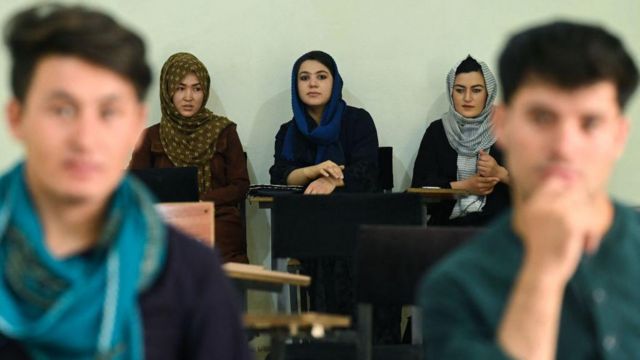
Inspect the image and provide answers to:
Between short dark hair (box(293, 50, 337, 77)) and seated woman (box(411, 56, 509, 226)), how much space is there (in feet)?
1.93

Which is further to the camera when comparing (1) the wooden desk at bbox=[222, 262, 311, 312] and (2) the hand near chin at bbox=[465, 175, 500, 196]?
(2) the hand near chin at bbox=[465, 175, 500, 196]

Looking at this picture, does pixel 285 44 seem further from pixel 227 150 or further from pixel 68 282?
pixel 68 282

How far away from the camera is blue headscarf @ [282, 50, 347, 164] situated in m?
4.87

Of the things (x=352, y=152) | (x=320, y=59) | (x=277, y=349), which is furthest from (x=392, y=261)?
(x=320, y=59)

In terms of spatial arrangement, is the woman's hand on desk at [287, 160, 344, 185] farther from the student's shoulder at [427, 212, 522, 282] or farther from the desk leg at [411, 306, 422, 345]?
the student's shoulder at [427, 212, 522, 282]

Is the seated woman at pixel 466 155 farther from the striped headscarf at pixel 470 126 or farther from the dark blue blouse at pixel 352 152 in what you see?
the dark blue blouse at pixel 352 152

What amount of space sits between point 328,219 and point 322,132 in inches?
60.0

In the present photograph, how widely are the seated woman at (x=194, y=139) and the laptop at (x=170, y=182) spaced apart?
818 millimetres

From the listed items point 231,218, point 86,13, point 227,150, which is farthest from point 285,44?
point 86,13

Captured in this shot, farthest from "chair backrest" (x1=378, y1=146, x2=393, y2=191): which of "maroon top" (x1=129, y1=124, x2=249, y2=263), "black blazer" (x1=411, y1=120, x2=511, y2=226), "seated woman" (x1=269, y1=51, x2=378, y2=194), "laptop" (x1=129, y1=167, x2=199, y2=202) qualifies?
"laptop" (x1=129, y1=167, x2=199, y2=202)

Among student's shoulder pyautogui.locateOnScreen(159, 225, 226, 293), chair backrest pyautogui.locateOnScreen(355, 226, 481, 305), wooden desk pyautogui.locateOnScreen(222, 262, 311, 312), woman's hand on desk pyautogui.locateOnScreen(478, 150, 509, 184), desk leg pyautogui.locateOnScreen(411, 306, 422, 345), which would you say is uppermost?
student's shoulder pyautogui.locateOnScreen(159, 225, 226, 293)

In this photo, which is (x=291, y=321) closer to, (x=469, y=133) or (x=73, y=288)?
(x=73, y=288)

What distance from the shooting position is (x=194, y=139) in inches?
194

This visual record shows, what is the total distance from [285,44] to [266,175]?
0.69 m
